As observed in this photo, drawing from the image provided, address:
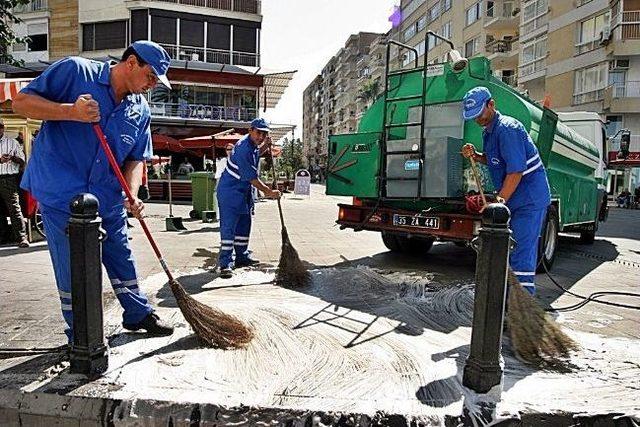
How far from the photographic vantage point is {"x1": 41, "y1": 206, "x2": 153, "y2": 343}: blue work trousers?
9.88 ft

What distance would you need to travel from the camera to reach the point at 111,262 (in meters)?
3.38

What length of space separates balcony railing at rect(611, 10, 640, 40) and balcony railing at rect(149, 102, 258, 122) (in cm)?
2211

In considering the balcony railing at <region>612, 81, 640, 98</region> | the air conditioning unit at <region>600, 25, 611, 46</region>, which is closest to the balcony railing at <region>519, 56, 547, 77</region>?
the air conditioning unit at <region>600, 25, 611, 46</region>

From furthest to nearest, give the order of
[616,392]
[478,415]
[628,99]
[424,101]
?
[628,99]
[424,101]
[616,392]
[478,415]

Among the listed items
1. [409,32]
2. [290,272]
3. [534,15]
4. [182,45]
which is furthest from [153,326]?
[409,32]

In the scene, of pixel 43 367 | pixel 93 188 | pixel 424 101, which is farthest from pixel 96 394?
pixel 424 101

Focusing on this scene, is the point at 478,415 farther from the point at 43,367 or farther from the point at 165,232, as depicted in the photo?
the point at 165,232

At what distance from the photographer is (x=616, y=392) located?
9.37 ft

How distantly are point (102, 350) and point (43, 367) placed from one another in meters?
0.38

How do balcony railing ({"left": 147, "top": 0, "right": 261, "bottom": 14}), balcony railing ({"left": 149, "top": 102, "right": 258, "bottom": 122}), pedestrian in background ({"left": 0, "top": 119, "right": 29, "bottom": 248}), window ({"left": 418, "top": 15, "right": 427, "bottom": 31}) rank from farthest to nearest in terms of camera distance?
window ({"left": 418, "top": 15, "right": 427, "bottom": 31}), balcony railing ({"left": 147, "top": 0, "right": 261, "bottom": 14}), balcony railing ({"left": 149, "top": 102, "right": 258, "bottom": 122}), pedestrian in background ({"left": 0, "top": 119, "right": 29, "bottom": 248})

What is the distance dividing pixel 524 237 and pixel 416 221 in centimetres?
227

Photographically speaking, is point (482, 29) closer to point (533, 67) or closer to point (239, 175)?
point (533, 67)

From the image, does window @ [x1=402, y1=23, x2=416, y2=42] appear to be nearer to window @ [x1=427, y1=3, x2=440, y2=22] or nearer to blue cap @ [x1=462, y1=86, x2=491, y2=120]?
window @ [x1=427, y1=3, x2=440, y2=22]

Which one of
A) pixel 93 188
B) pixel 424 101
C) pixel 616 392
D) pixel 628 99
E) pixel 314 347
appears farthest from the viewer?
pixel 628 99
